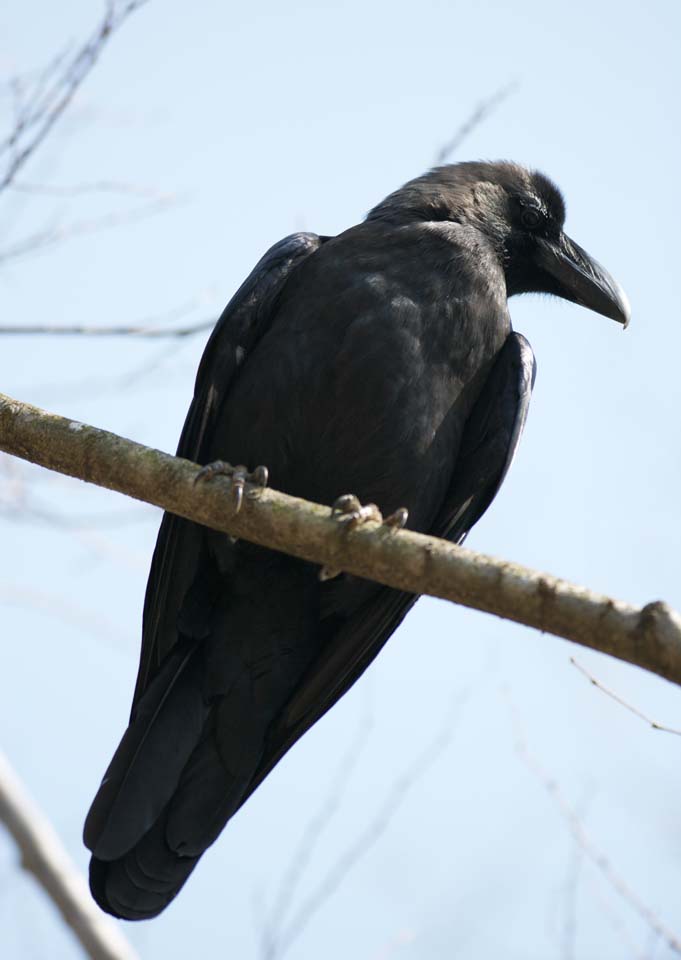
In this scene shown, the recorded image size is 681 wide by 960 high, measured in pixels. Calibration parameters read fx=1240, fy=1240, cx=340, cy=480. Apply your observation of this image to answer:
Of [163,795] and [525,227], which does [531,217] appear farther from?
[163,795]

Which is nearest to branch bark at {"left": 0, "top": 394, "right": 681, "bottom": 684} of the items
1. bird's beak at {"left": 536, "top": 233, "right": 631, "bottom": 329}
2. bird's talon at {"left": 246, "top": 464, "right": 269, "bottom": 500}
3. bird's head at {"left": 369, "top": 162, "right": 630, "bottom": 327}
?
bird's talon at {"left": 246, "top": 464, "right": 269, "bottom": 500}

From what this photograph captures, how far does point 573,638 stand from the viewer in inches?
101

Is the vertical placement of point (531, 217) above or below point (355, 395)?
above

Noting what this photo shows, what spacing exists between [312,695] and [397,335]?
4.45ft

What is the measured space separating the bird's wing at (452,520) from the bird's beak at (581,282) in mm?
843

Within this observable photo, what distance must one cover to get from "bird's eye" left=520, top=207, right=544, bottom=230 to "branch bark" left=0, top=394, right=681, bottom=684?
2.65 m

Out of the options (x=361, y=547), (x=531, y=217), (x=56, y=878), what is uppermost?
(x=531, y=217)

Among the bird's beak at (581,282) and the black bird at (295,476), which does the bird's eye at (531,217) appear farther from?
the black bird at (295,476)

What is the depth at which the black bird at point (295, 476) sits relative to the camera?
14.0 feet

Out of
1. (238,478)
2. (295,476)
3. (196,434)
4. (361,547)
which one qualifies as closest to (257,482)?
(238,478)

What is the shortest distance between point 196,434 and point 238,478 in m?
1.15

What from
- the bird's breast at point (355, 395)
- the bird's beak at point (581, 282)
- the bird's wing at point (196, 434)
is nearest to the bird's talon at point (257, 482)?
the bird's breast at point (355, 395)

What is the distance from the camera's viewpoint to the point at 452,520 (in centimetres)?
460

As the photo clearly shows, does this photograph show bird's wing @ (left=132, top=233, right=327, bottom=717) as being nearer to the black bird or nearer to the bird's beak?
the black bird
